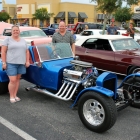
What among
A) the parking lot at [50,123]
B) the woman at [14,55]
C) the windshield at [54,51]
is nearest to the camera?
the parking lot at [50,123]

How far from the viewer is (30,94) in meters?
5.56

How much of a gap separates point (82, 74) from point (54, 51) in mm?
1097

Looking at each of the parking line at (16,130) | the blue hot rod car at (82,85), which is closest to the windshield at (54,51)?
the blue hot rod car at (82,85)

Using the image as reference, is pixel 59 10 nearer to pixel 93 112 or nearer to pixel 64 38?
pixel 64 38

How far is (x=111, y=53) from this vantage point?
276 inches

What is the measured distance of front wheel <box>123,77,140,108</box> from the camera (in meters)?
4.37

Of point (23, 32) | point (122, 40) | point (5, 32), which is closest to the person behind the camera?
point (122, 40)

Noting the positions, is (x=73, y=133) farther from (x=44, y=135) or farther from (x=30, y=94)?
(x=30, y=94)

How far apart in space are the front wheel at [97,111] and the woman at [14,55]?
5.52 ft

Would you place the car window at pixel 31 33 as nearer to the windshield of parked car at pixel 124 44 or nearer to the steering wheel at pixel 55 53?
the windshield of parked car at pixel 124 44

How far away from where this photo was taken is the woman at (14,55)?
4.57m

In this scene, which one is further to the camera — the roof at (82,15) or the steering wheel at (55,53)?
the roof at (82,15)

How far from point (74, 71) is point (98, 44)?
142 inches

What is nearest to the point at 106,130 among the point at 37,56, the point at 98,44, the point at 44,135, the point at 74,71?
the point at 44,135
